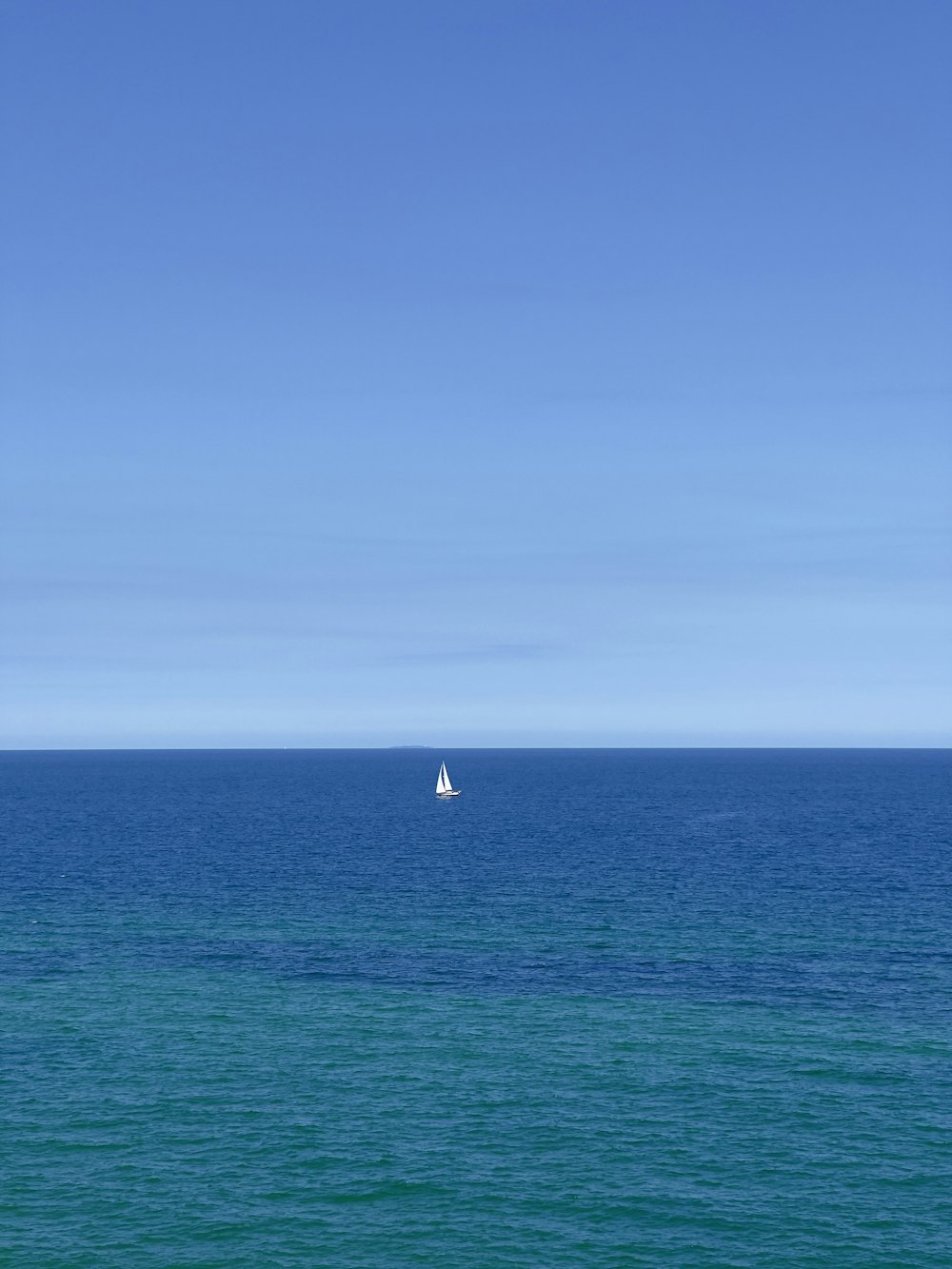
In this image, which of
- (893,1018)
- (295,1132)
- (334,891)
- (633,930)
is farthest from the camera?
(334,891)

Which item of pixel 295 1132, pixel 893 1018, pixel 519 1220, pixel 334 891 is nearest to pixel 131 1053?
pixel 295 1132

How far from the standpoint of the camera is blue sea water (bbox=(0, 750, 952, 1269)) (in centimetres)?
4638

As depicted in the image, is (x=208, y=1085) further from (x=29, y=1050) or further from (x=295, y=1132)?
(x=29, y=1050)

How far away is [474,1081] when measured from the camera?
62500mm

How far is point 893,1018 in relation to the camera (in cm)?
7269

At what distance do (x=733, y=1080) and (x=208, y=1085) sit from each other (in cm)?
2945

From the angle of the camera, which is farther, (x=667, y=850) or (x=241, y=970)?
(x=667, y=850)

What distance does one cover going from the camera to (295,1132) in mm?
55500

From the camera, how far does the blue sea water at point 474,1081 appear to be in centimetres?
4638

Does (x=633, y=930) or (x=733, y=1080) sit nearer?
(x=733, y=1080)

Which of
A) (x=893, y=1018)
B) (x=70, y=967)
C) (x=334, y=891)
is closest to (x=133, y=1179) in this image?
(x=70, y=967)

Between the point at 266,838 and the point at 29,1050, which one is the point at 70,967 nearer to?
the point at 29,1050

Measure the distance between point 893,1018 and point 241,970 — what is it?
47.1 meters

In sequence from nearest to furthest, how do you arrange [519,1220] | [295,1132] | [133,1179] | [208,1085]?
[519,1220] < [133,1179] < [295,1132] < [208,1085]
